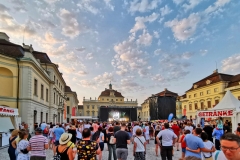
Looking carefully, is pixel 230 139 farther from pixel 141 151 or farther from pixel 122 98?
pixel 122 98

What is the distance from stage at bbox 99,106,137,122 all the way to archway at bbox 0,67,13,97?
23770mm

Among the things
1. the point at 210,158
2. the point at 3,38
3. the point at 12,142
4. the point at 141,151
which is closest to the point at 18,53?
the point at 3,38

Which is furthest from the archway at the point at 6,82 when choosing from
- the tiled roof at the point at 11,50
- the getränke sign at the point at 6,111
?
the getränke sign at the point at 6,111

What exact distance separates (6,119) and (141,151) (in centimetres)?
1298

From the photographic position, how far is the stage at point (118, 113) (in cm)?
4789

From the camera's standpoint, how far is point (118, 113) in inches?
1969

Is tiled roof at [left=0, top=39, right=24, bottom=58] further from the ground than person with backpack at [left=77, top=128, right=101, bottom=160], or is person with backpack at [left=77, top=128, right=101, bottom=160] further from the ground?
tiled roof at [left=0, top=39, right=24, bottom=58]

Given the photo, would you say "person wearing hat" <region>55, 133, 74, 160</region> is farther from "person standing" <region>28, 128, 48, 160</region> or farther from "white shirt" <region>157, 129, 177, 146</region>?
"white shirt" <region>157, 129, 177, 146</region>

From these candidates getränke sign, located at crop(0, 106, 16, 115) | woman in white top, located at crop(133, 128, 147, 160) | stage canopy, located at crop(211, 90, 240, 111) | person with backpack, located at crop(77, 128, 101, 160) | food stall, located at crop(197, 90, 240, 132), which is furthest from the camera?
stage canopy, located at crop(211, 90, 240, 111)

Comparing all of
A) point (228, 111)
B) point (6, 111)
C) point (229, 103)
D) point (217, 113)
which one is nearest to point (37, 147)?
point (6, 111)

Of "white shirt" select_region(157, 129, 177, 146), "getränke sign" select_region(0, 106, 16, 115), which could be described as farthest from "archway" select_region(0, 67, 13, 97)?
"white shirt" select_region(157, 129, 177, 146)

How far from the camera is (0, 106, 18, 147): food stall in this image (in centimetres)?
1586

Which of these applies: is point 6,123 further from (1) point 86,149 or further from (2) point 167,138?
(1) point 86,149

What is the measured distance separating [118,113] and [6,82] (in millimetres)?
27902
